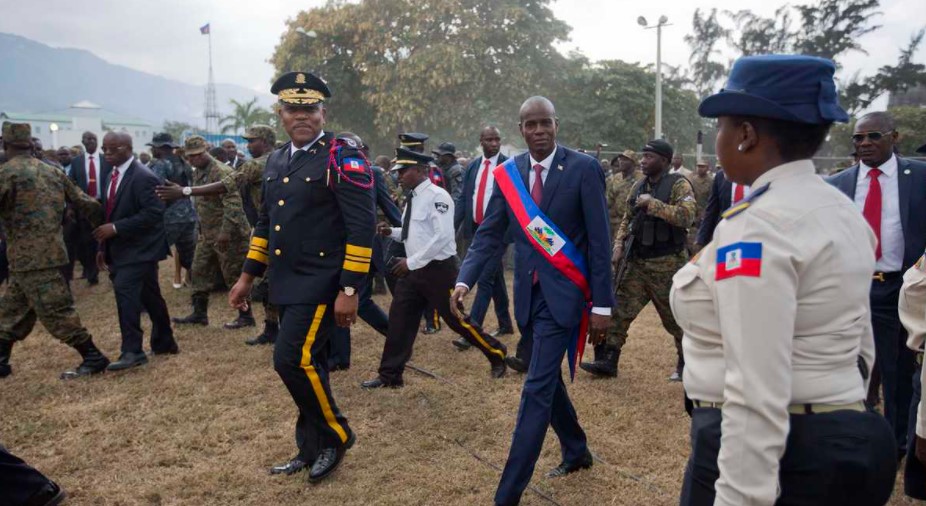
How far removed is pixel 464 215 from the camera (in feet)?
24.8

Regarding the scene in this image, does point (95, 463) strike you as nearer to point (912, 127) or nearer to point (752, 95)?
point (752, 95)

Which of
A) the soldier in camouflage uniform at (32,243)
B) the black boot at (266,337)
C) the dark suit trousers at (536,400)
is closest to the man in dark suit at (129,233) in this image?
the soldier in camouflage uniform at (32,243)

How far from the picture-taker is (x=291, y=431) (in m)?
4.57

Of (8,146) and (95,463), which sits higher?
(8,146)

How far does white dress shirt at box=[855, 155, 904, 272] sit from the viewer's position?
405 cm

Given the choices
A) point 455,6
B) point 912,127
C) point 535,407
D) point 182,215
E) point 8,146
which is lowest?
point 535,407

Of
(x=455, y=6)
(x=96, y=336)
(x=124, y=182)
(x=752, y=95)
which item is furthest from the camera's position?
(x=455, y=6)

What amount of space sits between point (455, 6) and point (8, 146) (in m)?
26.6

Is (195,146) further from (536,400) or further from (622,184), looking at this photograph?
(536,400)

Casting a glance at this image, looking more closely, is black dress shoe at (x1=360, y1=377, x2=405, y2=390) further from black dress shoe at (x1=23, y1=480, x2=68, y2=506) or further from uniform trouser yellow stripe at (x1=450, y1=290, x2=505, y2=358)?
black dress shoe at (x1=23, y1=480, x2=68, y2=506)

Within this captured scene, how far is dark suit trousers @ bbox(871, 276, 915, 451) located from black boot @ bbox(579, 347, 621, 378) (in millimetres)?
2160

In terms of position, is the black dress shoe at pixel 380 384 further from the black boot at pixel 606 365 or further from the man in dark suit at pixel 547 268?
the man in dark suit at pixel 547 268

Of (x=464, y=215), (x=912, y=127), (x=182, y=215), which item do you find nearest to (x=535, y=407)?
(x=464, y=215)

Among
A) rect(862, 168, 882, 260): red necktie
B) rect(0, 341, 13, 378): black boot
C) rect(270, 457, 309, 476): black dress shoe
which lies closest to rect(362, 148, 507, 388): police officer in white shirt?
rect(270, 457, 309, 476): black dress shoe
